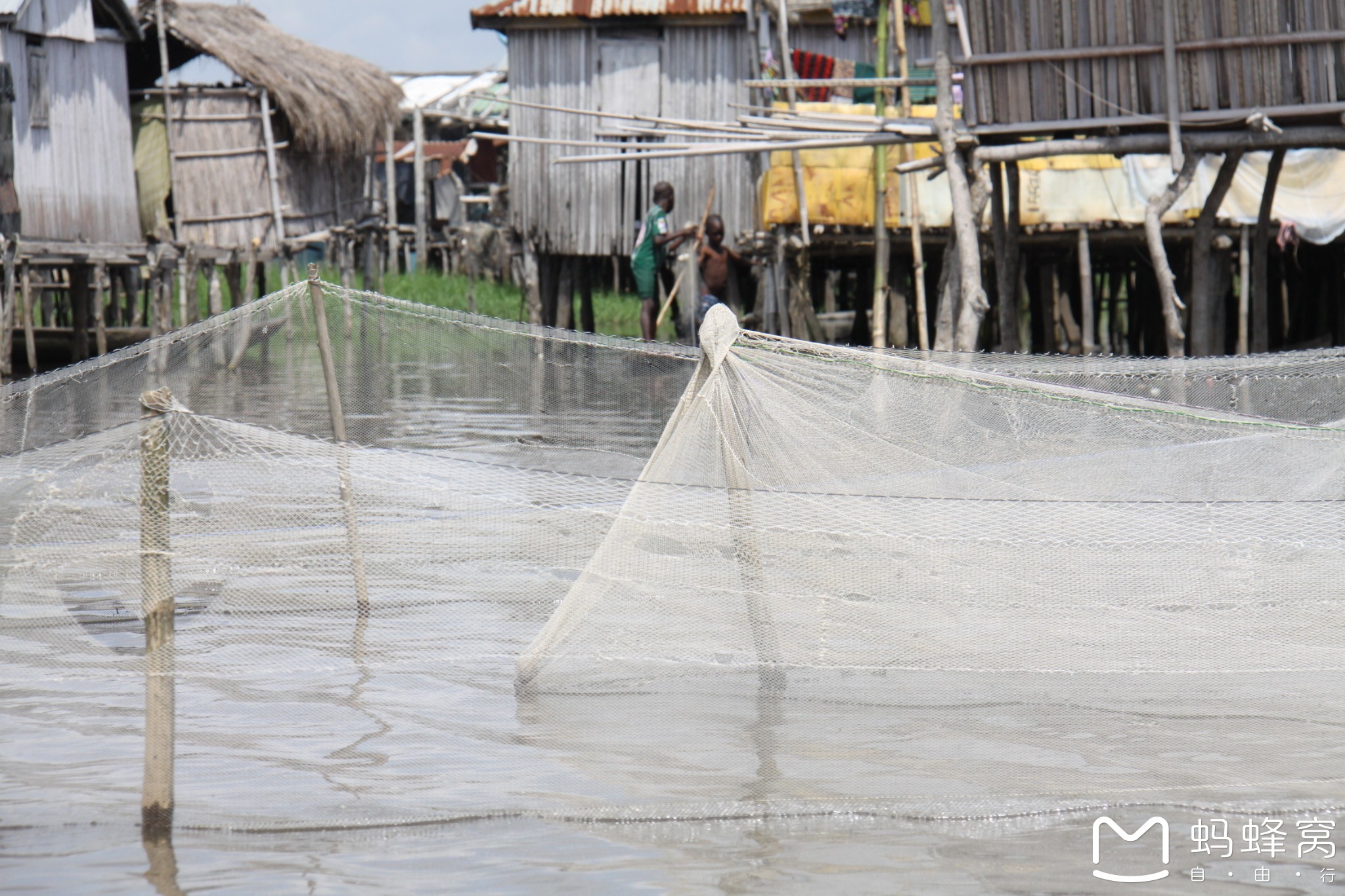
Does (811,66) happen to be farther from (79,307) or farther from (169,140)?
(169,140)

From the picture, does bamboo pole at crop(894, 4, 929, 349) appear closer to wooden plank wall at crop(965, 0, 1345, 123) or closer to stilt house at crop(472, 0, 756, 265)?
wooden plank wall at crop(965, 0, 1345, 123)

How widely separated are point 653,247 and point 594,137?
11.8 feet

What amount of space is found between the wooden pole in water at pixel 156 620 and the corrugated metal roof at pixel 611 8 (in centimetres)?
1295

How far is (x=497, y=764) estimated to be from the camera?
3834mm

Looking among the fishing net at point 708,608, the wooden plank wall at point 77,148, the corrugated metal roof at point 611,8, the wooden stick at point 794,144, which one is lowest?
the fishing net at point 708,608

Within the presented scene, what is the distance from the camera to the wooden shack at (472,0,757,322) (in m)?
16.1

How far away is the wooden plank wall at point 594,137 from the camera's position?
1622cm

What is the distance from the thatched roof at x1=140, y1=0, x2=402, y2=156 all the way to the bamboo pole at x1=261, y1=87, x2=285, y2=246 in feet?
0.55

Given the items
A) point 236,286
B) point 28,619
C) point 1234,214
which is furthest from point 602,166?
point 28,619

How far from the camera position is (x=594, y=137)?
17094mm

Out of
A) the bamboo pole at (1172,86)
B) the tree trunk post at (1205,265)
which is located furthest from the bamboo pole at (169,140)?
the bamboo pole at (1172,86)

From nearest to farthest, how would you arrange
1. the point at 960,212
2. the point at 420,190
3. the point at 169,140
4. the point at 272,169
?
the point at 960,212 → the point at 169,140 → the point at 272,169 → the point at 420,190

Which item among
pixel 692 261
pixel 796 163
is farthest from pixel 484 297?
pixel 796 163

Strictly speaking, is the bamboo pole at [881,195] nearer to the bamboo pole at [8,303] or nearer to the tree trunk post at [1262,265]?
the tree trunk post at [1262,265]
